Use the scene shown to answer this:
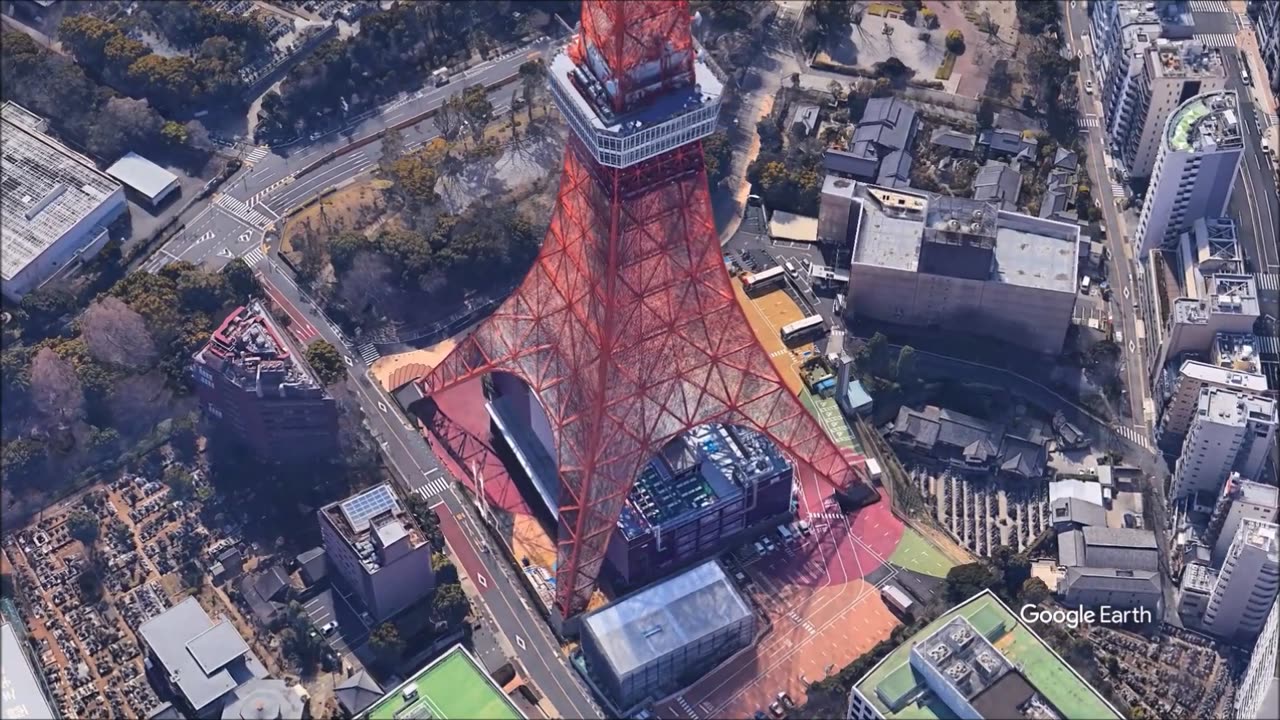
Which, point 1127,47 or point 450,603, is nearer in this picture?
point 450,603

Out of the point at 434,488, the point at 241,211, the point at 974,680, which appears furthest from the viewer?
the point at 241,211

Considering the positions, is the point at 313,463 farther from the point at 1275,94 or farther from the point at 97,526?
the point at 1275,94

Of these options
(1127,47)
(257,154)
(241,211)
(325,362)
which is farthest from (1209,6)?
(241,211)

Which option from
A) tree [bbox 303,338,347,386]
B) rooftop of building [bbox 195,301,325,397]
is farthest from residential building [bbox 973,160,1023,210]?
rooftop of building [bbox 195,301,325,397]

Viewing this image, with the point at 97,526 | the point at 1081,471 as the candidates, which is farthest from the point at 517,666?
the point at 1081,471

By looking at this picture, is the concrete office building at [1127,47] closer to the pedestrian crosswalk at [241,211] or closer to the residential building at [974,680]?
the residential building at [974,680]

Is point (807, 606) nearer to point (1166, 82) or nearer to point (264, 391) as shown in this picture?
point (264, 391)

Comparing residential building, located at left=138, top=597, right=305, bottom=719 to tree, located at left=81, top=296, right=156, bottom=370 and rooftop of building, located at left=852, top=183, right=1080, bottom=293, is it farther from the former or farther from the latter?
rooftop of building, located at left=852, top=183, right=1080, bottom=293
